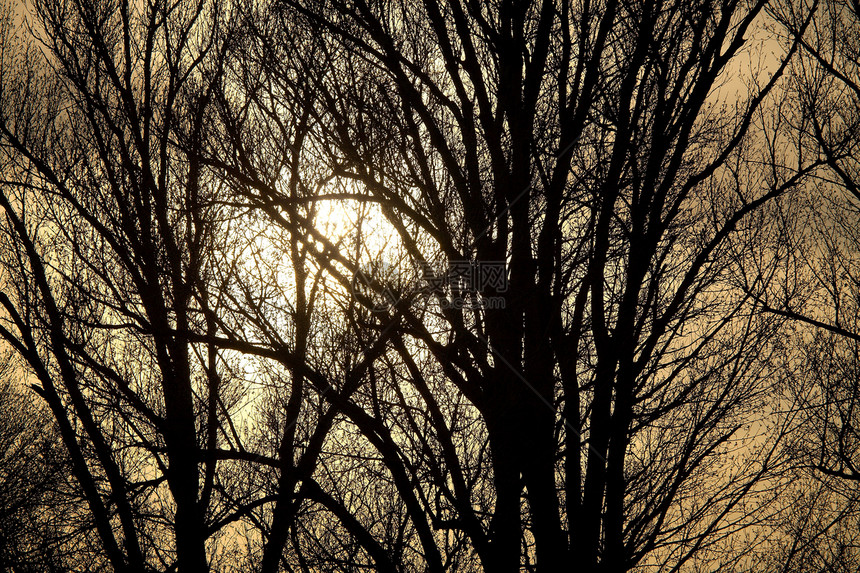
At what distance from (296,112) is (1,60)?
17.0ft

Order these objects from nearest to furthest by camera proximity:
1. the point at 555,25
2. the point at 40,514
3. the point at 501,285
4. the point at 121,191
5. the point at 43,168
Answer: the point at 501,285, the point at 555,25, the point at 121,191, the point at 43,168, the point at 40,514

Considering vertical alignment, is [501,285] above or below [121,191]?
below

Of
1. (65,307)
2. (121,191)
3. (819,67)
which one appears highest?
(819,67)

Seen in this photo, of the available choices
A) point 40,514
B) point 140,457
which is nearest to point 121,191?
point 140,457

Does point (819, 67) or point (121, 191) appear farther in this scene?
point (819, 67)

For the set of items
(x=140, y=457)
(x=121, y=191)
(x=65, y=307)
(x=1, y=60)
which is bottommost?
(x=140, y=457)

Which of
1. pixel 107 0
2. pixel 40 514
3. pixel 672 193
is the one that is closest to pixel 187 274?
pixel 107 0

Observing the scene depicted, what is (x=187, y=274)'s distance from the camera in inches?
193

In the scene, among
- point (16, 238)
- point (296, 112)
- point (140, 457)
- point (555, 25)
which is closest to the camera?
point (555, 25)

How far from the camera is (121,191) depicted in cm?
613

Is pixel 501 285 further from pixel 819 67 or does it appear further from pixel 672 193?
pixel 819 67

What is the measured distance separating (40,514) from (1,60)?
743 centimetres

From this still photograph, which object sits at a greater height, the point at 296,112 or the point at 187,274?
Result: the point at 296,112

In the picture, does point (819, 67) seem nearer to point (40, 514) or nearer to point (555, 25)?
point (555, 25)
